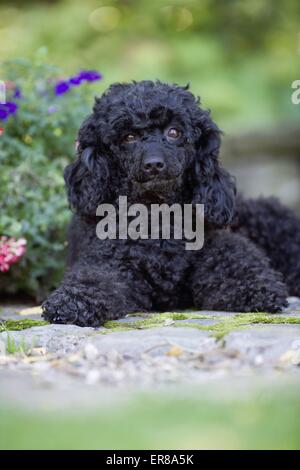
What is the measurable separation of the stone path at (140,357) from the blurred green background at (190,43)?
6.03 meters

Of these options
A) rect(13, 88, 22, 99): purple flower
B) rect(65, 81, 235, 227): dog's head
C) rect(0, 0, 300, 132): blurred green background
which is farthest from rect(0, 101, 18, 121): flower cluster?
rect(0, 0, 300, 132): blurred green background

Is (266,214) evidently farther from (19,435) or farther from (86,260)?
(19,435)

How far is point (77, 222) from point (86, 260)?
44cm

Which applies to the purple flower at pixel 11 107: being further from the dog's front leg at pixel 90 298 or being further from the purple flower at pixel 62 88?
the dog's front leg at pixel 90 298

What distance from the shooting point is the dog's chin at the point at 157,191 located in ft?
12.8

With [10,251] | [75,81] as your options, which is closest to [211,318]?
[10,251]

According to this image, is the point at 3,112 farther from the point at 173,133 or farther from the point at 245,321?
the point at 245,321

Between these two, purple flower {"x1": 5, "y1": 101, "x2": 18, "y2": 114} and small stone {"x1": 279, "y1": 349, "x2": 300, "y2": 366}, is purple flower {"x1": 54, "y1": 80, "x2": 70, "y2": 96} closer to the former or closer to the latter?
purple flower {"x1": 5, "y1": 101, "x2": 18, "y2": 114}

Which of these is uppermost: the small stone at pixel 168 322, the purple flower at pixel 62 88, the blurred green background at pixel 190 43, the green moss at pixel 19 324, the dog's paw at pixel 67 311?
the blurred green background at pixel 190 43

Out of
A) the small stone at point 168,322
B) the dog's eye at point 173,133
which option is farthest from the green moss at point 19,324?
the dog's eye at point 173,133

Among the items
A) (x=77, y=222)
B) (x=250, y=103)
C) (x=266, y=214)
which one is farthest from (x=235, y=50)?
(x=77, y=222)

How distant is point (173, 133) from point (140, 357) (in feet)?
4.41

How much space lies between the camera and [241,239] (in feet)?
14.3

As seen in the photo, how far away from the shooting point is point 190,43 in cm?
962
